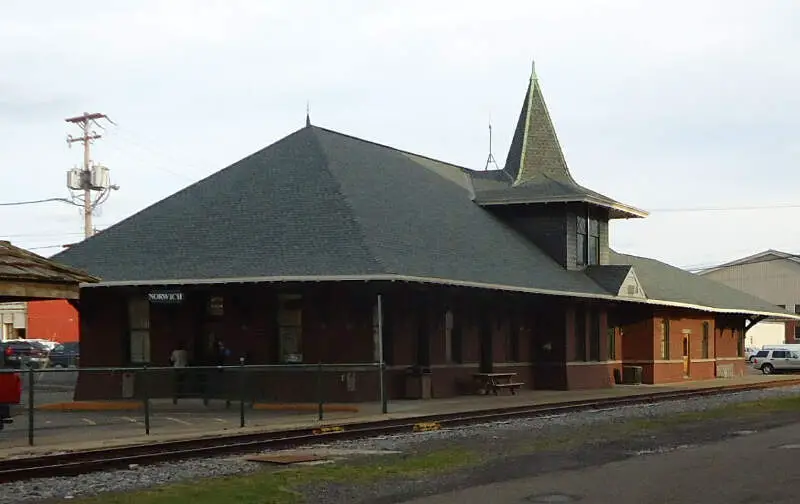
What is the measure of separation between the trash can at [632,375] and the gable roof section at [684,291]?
2747mm

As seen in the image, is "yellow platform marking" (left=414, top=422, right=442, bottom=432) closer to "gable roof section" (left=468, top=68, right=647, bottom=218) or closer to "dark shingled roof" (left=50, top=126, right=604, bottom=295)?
"dark shingled roof" (left=50, top=126, right=604, bottom=295)

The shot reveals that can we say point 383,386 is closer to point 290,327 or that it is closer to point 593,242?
point 290,327

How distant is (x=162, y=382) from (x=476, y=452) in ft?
21.5

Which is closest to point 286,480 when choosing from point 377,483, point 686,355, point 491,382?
point 377,483

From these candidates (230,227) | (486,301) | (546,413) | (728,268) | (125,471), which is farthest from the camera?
(728,268)

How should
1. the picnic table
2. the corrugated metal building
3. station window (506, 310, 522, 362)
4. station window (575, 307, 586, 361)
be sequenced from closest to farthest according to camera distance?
the picnic table → station window (506, 310, 522, 362) → station window (575, 307, 586, 361) → the corrugated metal building

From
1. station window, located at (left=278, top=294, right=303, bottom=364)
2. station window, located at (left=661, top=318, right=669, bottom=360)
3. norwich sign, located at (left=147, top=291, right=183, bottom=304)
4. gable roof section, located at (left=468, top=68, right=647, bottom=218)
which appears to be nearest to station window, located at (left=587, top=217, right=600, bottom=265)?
gable roof section, located at (left=468, top=68, right=647, bottom=218)

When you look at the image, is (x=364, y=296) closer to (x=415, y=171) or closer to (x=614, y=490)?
(x=415, y=171)

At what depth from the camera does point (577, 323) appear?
37.0 meters

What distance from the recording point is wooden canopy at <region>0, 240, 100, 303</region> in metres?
17.5

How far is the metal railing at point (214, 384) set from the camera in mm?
19141

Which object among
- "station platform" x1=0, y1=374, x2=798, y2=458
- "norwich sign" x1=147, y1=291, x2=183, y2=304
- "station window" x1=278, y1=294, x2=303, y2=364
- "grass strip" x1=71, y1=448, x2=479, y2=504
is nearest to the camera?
"grass strip" x1=71, y1=448, x2=479, y2=504

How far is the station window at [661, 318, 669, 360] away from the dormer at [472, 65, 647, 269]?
428cm

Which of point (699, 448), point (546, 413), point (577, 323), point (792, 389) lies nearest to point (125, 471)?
point (699, 448)
